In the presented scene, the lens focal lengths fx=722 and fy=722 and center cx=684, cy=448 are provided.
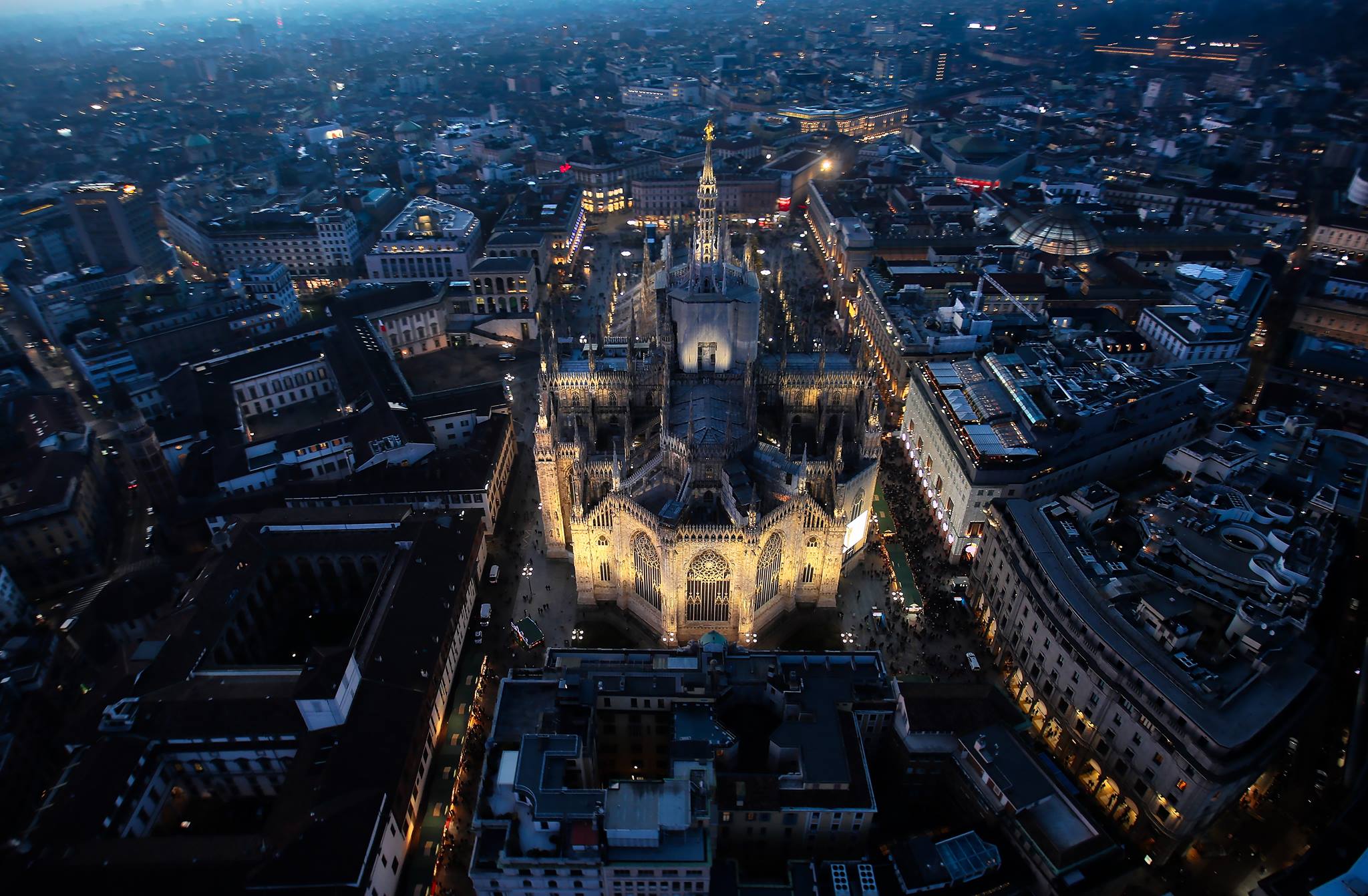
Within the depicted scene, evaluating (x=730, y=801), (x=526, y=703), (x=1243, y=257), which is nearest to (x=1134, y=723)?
(x=730, y=801)

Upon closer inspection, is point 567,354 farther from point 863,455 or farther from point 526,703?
point 526,703

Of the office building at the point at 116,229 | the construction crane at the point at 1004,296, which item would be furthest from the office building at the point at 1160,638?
the office building at the point at 116,229

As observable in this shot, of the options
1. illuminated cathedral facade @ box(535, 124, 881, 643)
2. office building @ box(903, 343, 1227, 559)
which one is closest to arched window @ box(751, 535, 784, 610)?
illuminated cathedral facade @ box(535, 124, 881, 643)

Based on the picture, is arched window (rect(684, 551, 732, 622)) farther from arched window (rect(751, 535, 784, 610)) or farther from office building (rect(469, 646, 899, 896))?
office building (rect(469, 646, 899, 896))

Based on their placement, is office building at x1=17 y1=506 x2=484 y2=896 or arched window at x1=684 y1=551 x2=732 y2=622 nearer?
office building at x1=17 y1=506 x2=484 y2=896

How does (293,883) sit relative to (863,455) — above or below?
below

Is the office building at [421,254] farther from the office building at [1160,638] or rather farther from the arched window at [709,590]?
the office building at [1160,638]

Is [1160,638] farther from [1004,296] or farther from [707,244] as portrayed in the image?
[1004,296]
